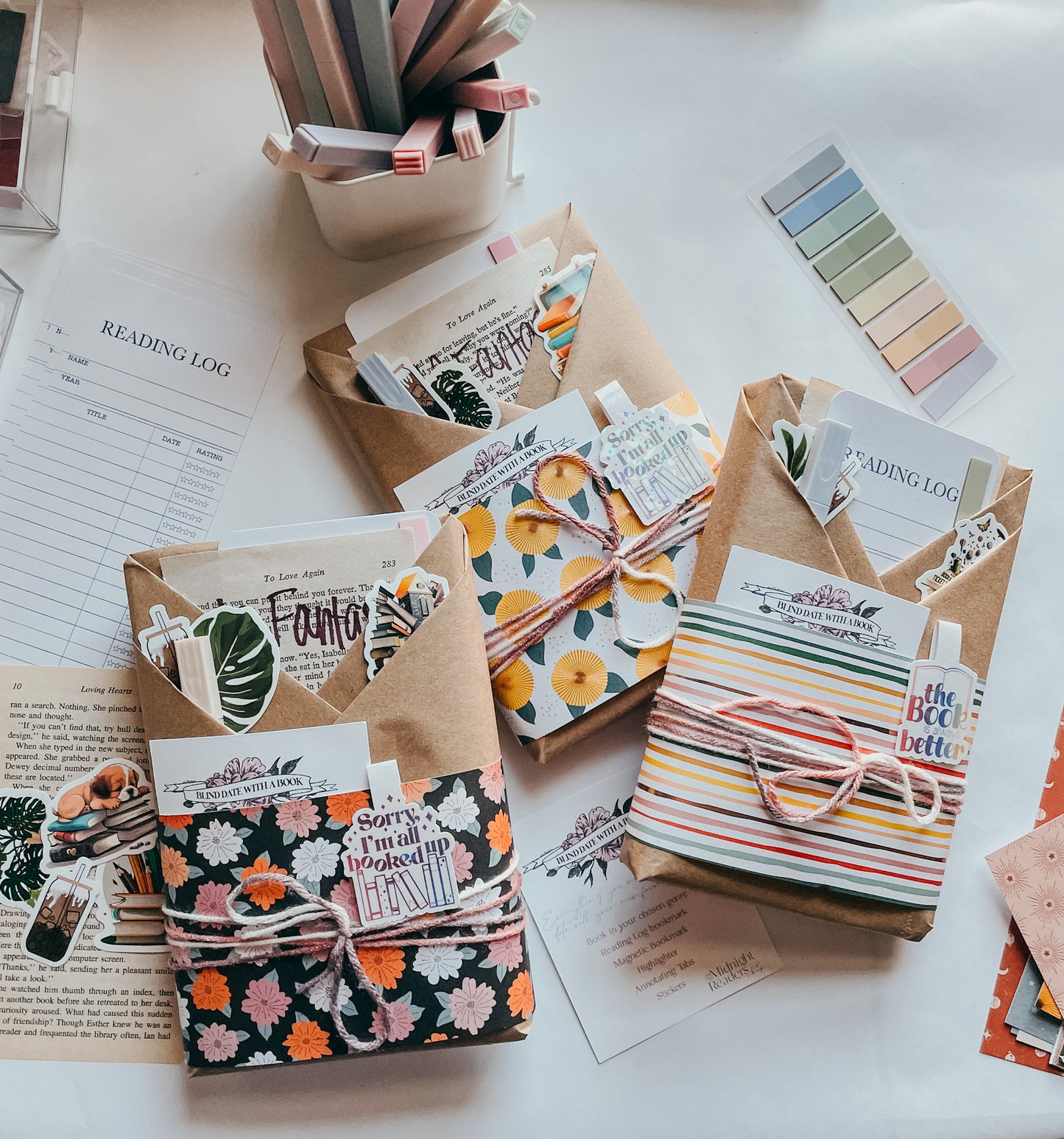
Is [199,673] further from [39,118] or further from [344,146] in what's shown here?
[39,118]

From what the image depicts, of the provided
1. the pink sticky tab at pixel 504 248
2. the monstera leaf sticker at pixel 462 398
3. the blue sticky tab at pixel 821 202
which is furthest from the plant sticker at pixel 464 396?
the blue sticky tab at pixel 821 202

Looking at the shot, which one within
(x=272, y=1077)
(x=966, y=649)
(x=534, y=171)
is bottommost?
(x=272, y=1077)

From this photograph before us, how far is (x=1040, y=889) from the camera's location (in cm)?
79

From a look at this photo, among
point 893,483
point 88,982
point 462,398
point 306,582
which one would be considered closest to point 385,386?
point 462,398

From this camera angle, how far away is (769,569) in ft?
2.32

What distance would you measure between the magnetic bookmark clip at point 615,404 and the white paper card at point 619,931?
294 millimetres

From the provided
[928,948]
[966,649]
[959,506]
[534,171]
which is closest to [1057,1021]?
[928,948]

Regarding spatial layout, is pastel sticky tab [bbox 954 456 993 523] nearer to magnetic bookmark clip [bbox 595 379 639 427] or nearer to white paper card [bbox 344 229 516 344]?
magnetic bookmark clip [bbox 595 379 639 427]

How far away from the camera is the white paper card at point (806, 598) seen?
2.32ft

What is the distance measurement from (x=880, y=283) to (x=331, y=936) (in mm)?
712

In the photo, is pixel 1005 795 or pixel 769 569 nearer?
pixel 769 569

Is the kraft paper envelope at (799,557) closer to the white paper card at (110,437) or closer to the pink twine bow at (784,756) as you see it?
the pink twine bow at (784,756)

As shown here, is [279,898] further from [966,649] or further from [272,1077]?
[966,649]

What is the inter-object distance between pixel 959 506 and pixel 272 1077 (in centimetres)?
71
